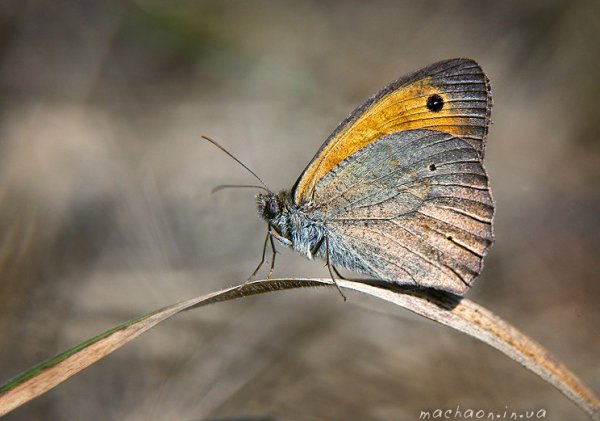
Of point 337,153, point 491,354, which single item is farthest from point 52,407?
point 491,354

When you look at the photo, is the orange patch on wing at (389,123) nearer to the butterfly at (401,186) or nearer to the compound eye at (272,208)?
the butterfly at (401,186)

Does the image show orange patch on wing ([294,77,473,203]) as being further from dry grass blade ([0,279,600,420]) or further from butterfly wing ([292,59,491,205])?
dry grass blade ([0,279,600,420])

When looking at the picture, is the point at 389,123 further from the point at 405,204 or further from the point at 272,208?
the point at 272,208

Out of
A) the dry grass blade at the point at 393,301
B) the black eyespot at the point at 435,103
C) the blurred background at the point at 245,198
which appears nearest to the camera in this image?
the dry grass blade at the point at 393,301

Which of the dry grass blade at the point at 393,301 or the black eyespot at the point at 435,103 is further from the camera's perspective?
the black eyespot at the point at 435,103

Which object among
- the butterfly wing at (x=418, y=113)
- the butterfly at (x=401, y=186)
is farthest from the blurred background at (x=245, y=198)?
the butterfly wing at (x=418, y=113)

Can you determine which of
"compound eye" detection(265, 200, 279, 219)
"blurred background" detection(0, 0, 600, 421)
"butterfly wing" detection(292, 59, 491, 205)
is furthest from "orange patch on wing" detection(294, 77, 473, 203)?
"blurred background" detection(0, 0, 600, 421)

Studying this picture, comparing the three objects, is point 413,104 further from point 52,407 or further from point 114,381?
point 52,407

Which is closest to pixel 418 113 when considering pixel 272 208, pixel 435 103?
pixel 435 103
